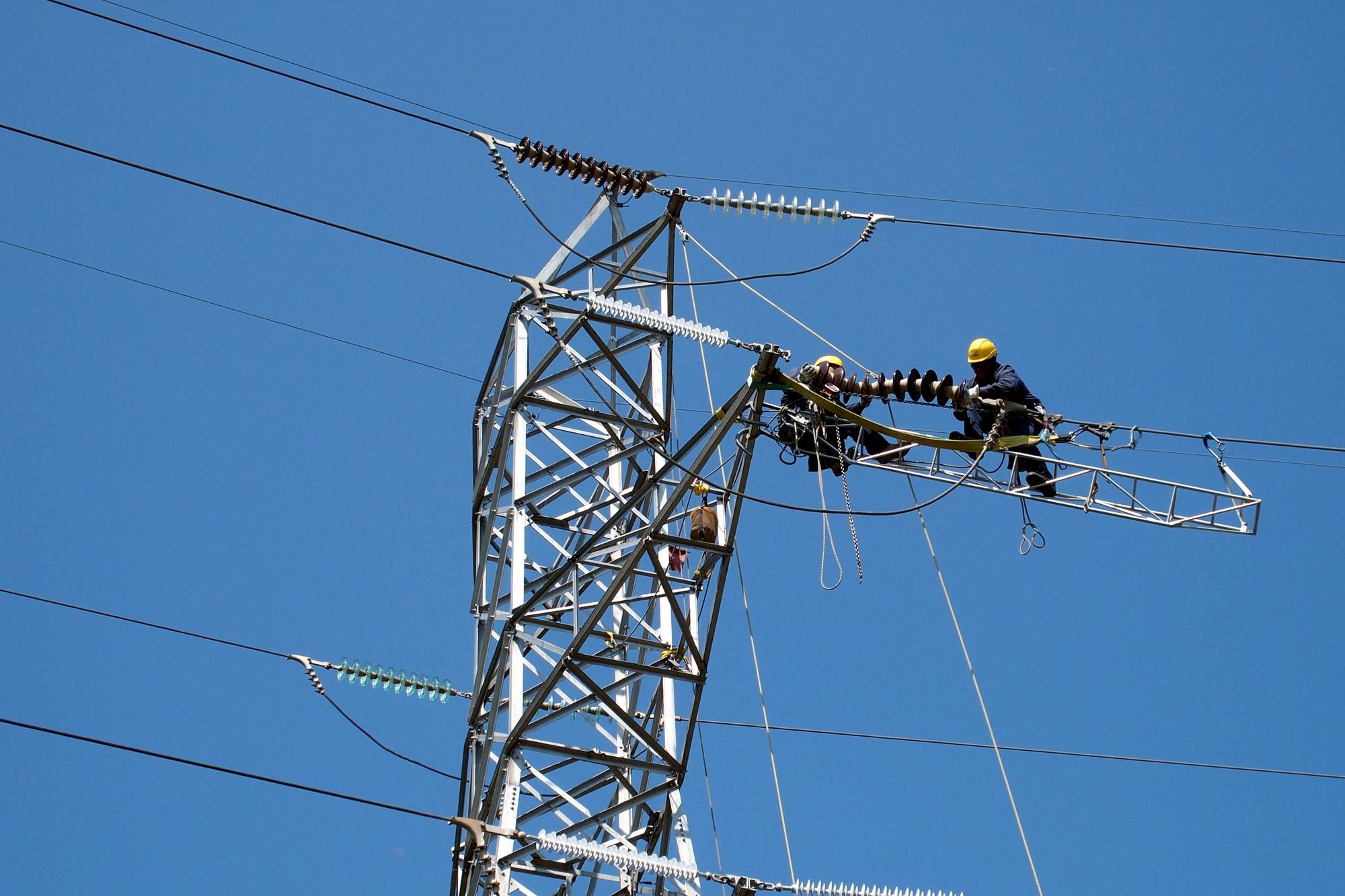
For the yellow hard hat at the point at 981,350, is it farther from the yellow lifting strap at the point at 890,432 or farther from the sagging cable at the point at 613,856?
the sagging cable at the point at 613,856

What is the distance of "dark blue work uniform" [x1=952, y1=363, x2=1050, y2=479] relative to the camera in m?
16.3

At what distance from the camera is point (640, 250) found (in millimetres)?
16406

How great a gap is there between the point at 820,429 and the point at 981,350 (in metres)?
2.16

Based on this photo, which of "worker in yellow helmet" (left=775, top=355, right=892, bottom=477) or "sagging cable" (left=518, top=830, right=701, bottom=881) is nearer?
"sagging cable" (left=518, top=830, right=701, bottom=881)

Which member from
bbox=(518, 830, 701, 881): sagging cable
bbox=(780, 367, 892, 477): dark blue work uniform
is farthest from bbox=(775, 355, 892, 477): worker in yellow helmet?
bbox=(518, 830, 701, 881): sagging cable

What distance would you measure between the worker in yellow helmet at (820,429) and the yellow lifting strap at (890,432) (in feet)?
0.50

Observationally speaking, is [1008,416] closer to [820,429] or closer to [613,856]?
[820,429]

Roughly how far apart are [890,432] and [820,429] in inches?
24.5

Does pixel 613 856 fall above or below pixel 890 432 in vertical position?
below

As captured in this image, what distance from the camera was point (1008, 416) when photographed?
16.5 meters

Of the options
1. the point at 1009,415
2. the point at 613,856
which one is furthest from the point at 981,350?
the point at 613,856

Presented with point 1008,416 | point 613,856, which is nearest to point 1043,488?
point 1008,416

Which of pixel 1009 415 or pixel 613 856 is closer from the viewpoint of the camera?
pixel 613 856

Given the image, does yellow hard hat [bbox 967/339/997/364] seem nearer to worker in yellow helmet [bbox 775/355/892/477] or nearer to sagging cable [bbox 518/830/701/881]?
worker in yellow helmet [bbox 775/355/892/477]
